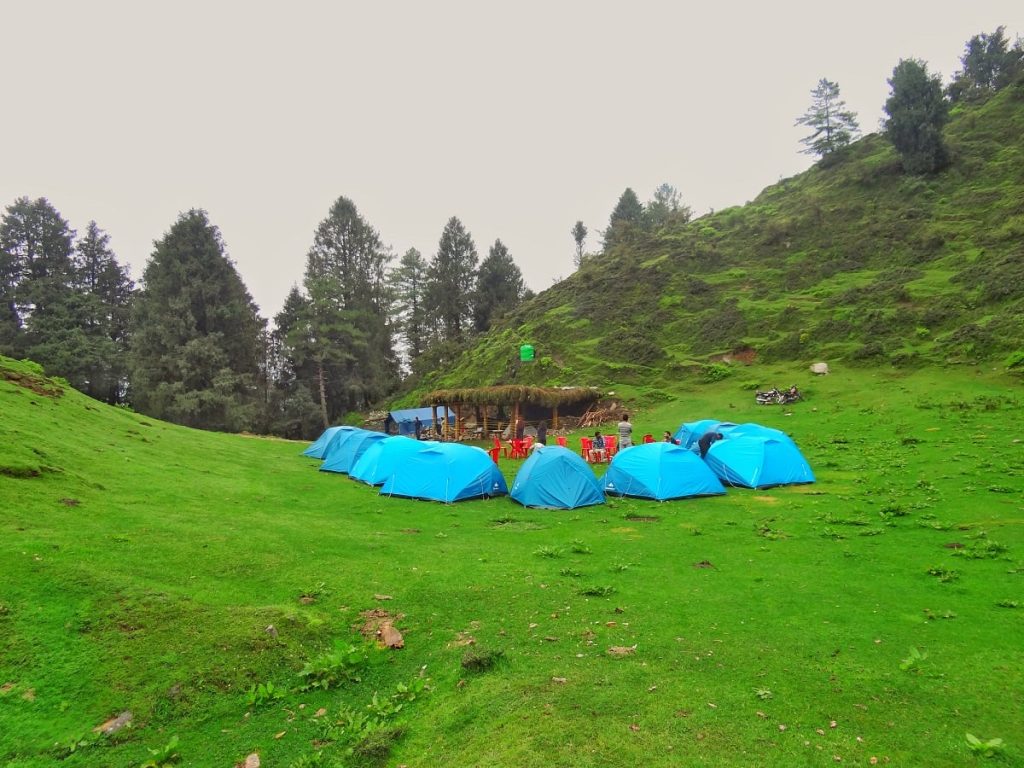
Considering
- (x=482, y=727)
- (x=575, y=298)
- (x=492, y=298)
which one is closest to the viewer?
(x=482, y=727)

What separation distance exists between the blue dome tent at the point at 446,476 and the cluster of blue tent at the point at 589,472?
3 cm

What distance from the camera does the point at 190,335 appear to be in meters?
40.6

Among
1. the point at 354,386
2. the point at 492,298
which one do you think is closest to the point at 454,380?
the point at 354,386

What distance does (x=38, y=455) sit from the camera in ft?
37.9

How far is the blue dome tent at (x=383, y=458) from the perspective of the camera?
16953 millimetres

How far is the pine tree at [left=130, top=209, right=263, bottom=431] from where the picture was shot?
39.2m

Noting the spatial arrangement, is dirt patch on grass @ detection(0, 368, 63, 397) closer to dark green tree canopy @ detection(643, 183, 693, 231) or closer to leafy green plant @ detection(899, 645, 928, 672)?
leafy green plant @ detection(899, 645, 928, 672)

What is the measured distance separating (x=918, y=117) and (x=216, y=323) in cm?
6468

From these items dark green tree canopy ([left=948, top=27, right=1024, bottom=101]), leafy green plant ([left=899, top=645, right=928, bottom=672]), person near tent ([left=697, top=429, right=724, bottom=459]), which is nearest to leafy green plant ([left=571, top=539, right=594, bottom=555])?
leafy green plant ([left=899, top=645, right=928, bottom=672])

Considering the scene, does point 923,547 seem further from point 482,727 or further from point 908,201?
point 908,201

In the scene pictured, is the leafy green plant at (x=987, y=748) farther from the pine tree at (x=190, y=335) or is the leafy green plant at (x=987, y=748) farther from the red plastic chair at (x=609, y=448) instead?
the pine tree at (x=190, y=335)

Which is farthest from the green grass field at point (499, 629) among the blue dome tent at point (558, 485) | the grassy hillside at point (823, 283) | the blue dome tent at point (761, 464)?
the grassy hillside at point (823, 283)

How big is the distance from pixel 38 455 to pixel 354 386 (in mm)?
40402

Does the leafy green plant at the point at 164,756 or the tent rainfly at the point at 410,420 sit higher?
the tent rainfly at the point at 410,420
